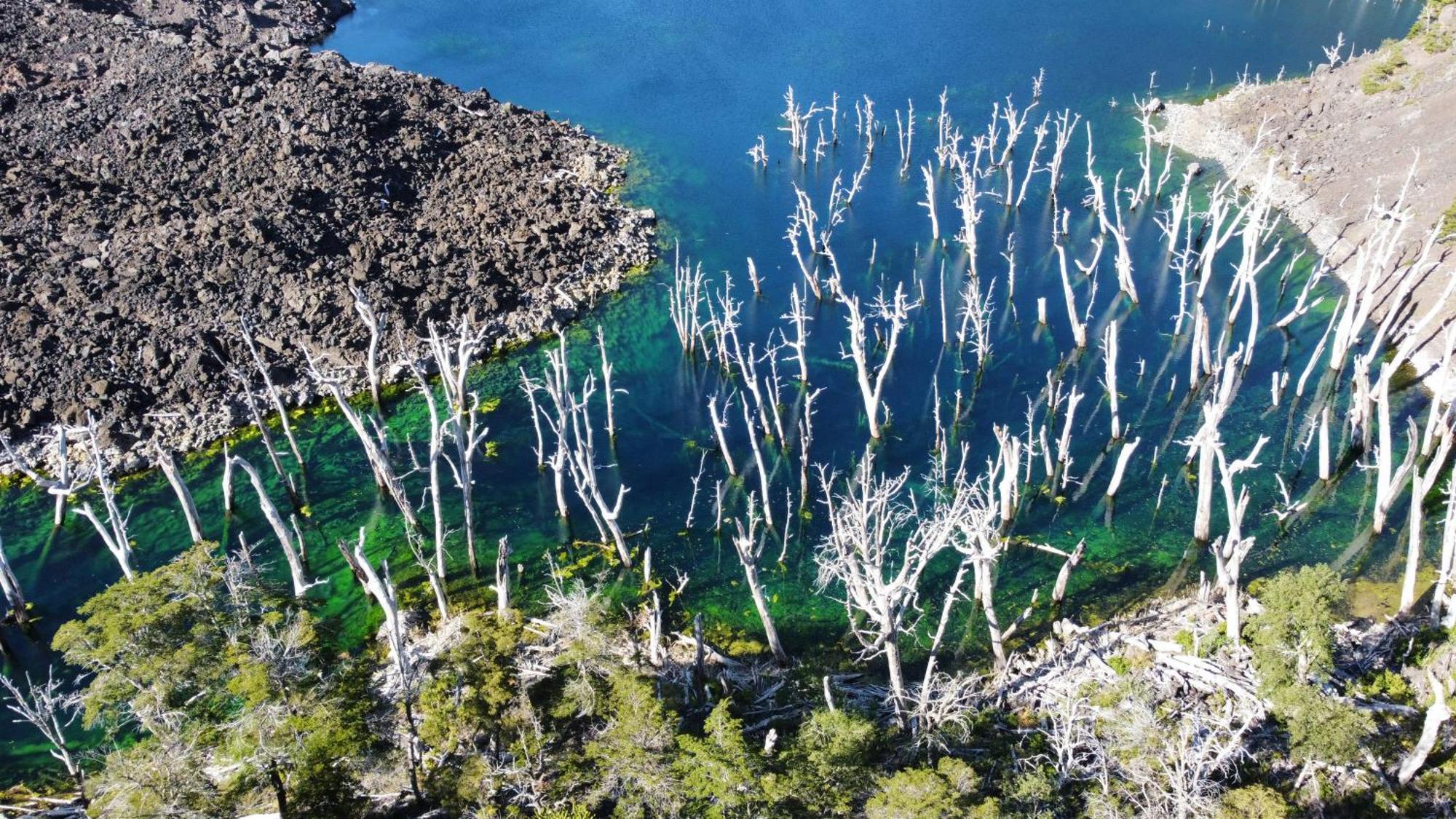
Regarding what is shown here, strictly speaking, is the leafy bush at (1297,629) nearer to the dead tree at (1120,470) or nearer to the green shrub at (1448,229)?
the dead tree at (1120,470)

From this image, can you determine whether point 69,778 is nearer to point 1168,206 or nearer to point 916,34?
point 1168,206

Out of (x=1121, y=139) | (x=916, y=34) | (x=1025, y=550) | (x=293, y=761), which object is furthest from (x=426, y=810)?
(x=916, y=34)

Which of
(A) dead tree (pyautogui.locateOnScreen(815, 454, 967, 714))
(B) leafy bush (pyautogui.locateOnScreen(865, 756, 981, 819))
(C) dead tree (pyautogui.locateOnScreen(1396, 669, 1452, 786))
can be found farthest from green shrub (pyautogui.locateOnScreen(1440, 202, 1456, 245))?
(B) leafy bush (pyautogui.locateOnScreen(865, 756, 981, 819))

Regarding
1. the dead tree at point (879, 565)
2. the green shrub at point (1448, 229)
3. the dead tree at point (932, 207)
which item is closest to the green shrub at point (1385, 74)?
the green shrub at point (1448, 229)

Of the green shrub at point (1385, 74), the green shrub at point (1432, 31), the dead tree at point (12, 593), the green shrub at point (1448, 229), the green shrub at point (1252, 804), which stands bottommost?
the green shrub at point (1252, 804)

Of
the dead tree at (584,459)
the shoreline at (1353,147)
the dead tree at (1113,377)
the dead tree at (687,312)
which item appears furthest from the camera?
the shoreline at (1353,147)

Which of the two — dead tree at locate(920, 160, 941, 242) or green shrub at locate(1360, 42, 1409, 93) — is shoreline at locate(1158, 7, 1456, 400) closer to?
green shrub at locate(1360, 42, 1409, 93)
